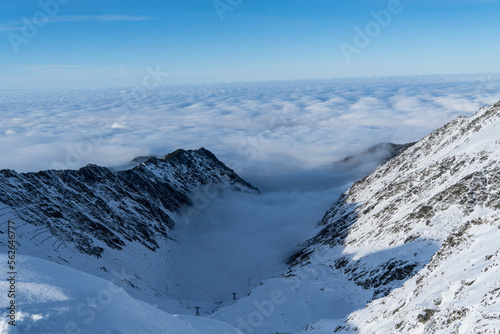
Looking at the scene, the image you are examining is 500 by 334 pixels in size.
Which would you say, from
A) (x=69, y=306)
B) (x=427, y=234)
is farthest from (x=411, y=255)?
(x=69, y=306)

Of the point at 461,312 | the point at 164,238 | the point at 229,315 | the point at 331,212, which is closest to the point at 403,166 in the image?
the point at 331,212

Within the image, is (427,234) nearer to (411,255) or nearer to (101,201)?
(411,255)

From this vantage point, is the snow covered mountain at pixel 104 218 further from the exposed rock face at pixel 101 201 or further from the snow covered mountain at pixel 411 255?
the snow covered mountain at pixel 411 255

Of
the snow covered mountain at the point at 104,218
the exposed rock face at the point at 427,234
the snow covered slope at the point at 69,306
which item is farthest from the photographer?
the snow covered mountain at the point at 104,218

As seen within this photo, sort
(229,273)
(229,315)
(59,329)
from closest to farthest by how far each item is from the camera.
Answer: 1. (59,329)
2. (229,315)
3. (229,273)

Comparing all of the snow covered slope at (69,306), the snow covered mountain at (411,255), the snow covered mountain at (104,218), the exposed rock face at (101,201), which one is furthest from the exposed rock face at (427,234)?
the exposed rock face at (101,201)

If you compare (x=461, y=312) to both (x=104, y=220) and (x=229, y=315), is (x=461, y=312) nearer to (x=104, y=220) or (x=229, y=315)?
(x=229, y=315)
